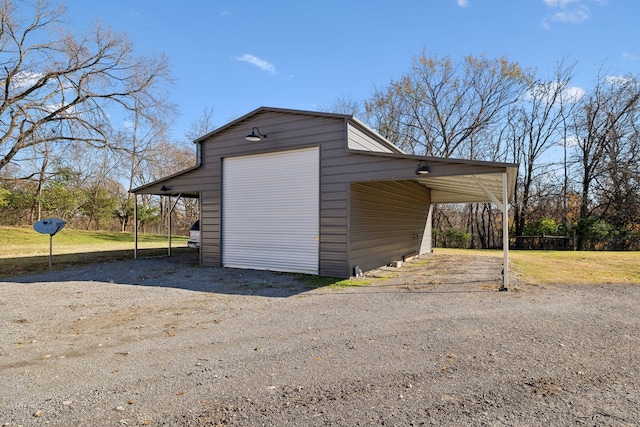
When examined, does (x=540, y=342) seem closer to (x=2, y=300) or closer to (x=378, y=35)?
(x=2, y=300)

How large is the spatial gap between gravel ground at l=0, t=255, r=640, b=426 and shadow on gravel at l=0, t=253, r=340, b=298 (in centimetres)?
47

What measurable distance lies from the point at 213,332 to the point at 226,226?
582cm

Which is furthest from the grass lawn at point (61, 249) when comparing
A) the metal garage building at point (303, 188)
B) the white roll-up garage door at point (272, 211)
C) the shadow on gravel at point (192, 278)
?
the white roll-up garage door at point (272, 211)

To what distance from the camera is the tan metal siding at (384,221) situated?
27.6 ft

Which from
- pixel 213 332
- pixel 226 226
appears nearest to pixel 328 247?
pixel 226 226

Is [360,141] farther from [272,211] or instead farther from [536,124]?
[536,124]

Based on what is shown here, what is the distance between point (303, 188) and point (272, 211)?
3.61ft

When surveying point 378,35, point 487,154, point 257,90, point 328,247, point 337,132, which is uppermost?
point 378,35

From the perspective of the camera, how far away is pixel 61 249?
1557 centimetres

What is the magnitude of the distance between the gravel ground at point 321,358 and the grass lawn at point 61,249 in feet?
16.0

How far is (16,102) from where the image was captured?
1495 cm

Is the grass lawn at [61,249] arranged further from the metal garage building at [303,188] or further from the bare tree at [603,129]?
the bare tree at [603,129]

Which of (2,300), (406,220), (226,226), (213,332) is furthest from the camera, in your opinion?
(406,220)

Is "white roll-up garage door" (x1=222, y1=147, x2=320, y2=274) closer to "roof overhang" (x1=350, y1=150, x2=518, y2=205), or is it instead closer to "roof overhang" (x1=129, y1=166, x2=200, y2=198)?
"roof overhang" (x1=129, y1=166, x2=200, y2=198)
